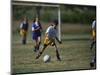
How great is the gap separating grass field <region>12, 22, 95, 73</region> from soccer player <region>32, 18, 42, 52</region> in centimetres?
5

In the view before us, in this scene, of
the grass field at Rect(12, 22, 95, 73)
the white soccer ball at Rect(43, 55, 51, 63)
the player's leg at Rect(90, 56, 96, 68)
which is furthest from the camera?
the player's leg at Rect(90, 56, 96, 68)

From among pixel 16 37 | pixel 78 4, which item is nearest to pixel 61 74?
pixel 16 37

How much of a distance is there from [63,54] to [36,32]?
1.38ft

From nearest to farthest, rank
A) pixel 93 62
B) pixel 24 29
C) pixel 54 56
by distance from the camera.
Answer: pixel 24 29 < pixel 54 56 < pixel 93 62

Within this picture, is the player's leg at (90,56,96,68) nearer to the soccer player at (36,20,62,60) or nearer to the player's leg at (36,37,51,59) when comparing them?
the soccer player at (36,20,62,60)

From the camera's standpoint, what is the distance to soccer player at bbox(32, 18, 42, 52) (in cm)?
274

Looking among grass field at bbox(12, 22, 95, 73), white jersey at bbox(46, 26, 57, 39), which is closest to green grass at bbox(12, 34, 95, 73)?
grass field at bbox(12, 22, 95, 73)

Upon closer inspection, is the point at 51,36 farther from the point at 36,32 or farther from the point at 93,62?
the point at 93,62

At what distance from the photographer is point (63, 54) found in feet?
9.36

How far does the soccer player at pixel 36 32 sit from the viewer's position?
274 cm

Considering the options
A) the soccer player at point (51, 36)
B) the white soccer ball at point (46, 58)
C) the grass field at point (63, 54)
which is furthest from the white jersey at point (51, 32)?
the white soccer ball at point (46, 58)

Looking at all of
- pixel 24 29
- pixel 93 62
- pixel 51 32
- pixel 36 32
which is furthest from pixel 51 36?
pixel 93 62

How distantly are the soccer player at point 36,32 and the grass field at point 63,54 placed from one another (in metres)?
0.05
